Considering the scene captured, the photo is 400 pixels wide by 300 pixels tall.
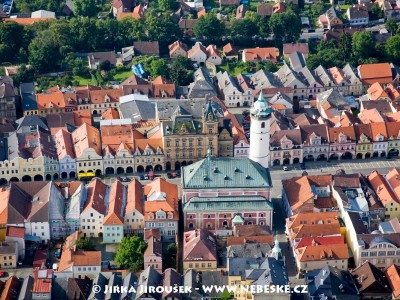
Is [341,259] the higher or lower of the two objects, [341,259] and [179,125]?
the lower

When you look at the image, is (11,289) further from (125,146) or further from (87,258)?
(125,146)

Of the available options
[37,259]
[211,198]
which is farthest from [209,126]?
[37,259]

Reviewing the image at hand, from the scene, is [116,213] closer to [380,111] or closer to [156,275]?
[156,275]

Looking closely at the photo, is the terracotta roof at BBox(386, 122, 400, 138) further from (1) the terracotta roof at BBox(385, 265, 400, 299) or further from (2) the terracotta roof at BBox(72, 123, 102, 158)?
(2) the terracotta roof at BBox(72, 123, 102, 158)

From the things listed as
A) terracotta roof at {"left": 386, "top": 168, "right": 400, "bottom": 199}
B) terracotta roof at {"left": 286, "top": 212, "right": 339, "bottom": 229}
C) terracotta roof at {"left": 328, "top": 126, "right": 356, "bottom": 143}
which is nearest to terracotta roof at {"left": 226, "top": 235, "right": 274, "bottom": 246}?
terracotta roof at {"left": 286, "top": 212, "right": 339, "bottom": 229}

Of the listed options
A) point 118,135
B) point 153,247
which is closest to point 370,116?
point 118,135

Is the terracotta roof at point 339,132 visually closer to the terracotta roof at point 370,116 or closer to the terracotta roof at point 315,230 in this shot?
the terracotta roof at point 370,116

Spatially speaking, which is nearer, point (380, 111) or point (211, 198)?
point (211, 198)
